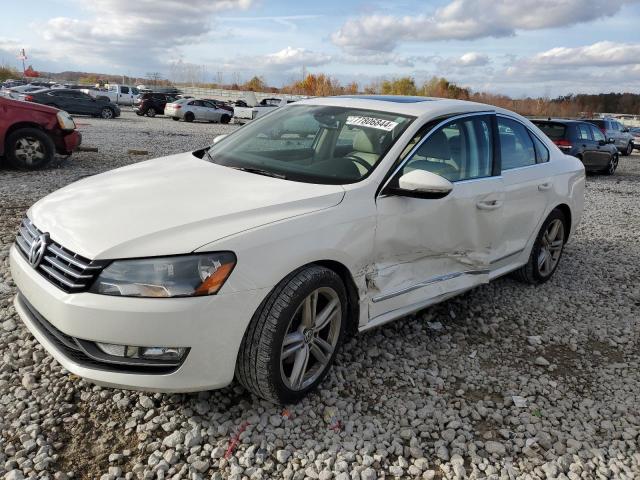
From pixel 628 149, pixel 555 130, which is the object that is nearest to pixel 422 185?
pixel 555 130

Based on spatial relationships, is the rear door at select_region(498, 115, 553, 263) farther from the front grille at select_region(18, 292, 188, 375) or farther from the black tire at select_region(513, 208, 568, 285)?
the front grille at select_region(18, 292, 188, 375)

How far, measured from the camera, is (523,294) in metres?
4.86

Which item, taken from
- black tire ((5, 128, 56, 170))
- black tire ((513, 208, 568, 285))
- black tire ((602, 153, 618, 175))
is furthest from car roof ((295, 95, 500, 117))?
black tire ((602, 153, 618, 175))

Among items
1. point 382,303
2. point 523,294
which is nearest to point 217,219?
point 382,303

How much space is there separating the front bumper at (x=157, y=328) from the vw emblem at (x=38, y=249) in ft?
0.32

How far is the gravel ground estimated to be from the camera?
2488mm

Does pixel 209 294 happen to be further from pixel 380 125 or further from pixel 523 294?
pixel 523 294

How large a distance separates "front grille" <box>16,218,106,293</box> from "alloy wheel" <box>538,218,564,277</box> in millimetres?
3980

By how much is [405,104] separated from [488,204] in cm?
93

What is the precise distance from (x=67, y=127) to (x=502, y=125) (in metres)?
7.60

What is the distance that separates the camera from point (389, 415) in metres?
2.92

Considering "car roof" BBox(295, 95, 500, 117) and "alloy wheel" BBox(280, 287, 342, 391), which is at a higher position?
"car roof" BBox(295, 95, 500, 117)

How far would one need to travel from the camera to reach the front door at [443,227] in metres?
3.17

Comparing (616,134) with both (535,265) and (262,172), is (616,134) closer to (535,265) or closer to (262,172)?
(535,265)
